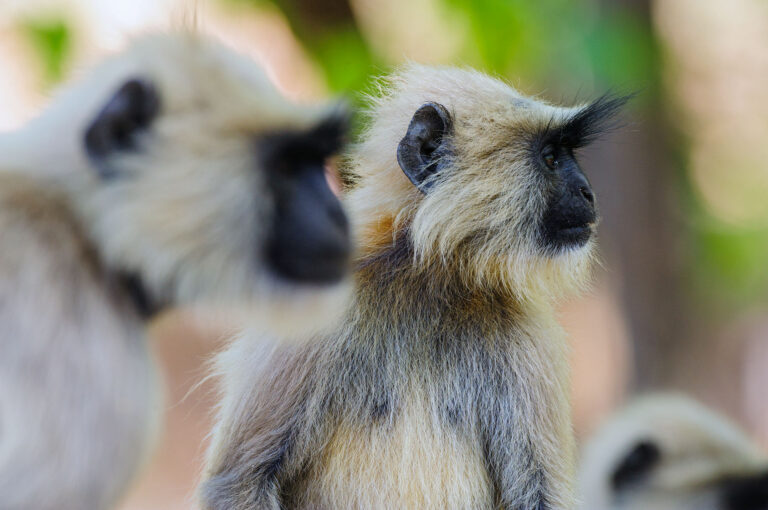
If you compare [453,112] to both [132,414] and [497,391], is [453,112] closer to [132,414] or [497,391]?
[497,391]

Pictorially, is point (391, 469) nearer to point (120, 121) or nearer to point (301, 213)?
point (301, 213)

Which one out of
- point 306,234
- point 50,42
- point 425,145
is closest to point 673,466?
point 425,145

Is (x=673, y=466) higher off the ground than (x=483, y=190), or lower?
lower

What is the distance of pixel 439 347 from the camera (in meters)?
3.40

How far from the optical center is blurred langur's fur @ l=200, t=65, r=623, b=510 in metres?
3.26

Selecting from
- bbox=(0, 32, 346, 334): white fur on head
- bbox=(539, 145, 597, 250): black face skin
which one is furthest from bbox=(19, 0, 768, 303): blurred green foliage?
bbox=(0, 32, 346, 334): white fur on head

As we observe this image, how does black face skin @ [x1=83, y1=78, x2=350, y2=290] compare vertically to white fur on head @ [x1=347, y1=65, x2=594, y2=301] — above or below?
below

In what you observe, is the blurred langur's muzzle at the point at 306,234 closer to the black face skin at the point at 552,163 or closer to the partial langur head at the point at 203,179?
the partial langur head at the point at 203,179

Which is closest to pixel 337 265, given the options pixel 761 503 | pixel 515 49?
pixel 761 503

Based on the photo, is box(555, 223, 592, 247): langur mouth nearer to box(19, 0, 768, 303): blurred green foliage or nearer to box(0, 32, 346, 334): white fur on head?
box(0, 32, 346, 334): white fur on head

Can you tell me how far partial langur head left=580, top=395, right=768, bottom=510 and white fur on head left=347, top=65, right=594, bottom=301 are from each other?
7.18 ft

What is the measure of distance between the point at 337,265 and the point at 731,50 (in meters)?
8.69

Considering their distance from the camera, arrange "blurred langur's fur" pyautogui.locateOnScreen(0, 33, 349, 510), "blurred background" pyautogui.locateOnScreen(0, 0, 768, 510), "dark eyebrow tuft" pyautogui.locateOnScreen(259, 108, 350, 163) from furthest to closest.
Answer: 1. "blurred background" pyautogui.locateOnScreen(0, 0, 768, 510)
2. "dark eyebrow tuft" pyautogui.locateOnScreen(259, 108, 350, 163)
3. "blurred langur's fur" pyautogui.locateOnScreen(0, 33, 349, 510)

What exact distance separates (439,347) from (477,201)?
22.2 inches
